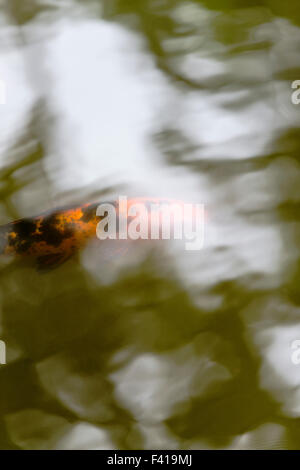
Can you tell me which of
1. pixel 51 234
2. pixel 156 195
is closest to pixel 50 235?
pixel 51 234

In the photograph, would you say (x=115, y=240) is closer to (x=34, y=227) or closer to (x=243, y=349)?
(x=34, y=227)

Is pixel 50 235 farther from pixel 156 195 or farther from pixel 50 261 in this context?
pixel 156 195

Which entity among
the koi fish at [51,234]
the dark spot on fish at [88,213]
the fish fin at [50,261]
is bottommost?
the fish fin at [50,261]

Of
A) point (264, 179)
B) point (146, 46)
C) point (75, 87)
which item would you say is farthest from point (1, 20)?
point (264, 179)

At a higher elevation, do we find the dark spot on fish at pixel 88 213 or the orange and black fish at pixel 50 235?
the dark spot on fish at pixel 88 213

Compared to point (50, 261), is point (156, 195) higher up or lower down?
higher up
